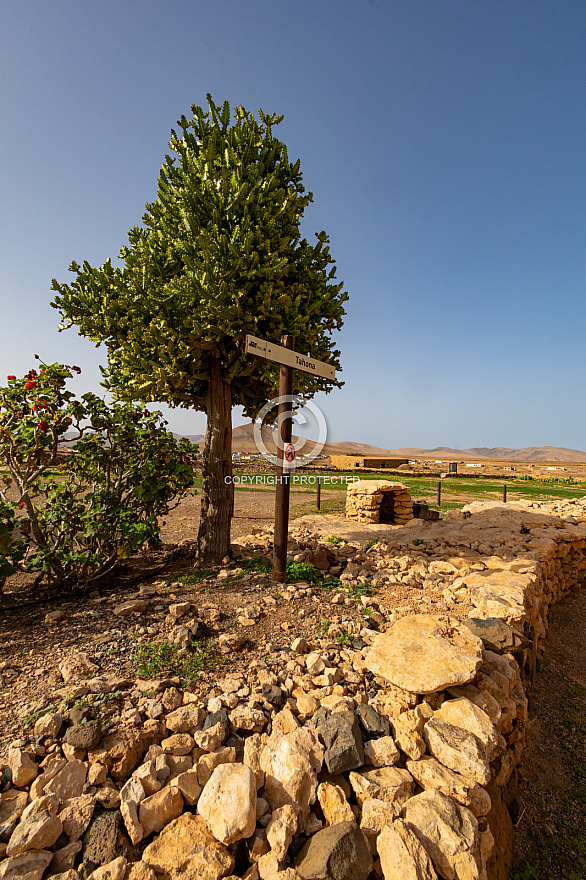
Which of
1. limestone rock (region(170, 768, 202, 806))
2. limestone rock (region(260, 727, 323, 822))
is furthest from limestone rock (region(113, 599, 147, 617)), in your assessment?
limestone rock (region(260, 727, 323, 822))

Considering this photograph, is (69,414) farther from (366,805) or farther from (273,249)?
(366,805)

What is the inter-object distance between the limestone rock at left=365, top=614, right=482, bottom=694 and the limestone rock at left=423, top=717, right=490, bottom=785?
0.74 ft

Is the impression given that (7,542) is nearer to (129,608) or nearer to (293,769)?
(129,608)

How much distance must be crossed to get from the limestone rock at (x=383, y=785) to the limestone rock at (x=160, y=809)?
3.29 ft

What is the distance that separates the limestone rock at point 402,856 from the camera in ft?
5.76

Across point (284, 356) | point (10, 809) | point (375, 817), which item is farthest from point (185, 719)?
point (284, 356)

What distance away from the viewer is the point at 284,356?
5.07 m

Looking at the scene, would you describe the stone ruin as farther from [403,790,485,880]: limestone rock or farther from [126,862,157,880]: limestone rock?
[126,862,157,880]: limestone rock

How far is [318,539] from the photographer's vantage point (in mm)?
7945

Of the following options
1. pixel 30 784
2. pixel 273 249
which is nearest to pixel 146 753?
pixel 30 784

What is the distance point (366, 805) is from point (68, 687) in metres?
2.15

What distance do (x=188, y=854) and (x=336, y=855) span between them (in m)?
0.72

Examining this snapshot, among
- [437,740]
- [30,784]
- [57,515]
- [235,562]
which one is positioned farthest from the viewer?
[235,562]

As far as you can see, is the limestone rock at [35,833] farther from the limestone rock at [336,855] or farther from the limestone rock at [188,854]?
the limestone rock at [336,855]
